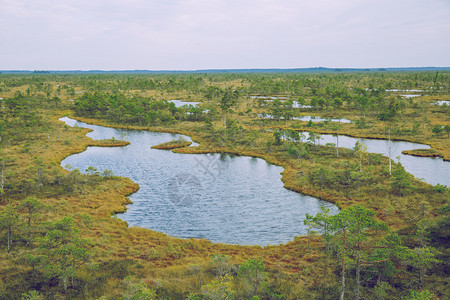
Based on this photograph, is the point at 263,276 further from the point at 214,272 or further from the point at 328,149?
the point at 328,149

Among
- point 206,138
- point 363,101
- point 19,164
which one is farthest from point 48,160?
point 363,101

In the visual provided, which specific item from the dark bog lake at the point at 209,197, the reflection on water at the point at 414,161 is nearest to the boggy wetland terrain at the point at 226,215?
the dark bog lake at the point at 209,197

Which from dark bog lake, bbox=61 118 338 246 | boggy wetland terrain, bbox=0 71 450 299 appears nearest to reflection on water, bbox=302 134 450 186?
boggy wetland terrain, bbox=0 71 450 299

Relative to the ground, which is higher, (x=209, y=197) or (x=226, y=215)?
(x=209, y=197)

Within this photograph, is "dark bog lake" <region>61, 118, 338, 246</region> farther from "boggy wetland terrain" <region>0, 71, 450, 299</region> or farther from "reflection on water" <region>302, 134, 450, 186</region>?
"reflection on water" <region>302, 134, 450, 186</region>

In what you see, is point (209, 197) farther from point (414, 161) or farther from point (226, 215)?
point (414, 161)

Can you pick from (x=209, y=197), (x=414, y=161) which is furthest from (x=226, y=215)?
(x=414, y=161)

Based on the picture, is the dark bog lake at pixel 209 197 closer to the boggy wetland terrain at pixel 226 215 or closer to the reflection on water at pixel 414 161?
the boggy wetland terrain at pixel 226 215
